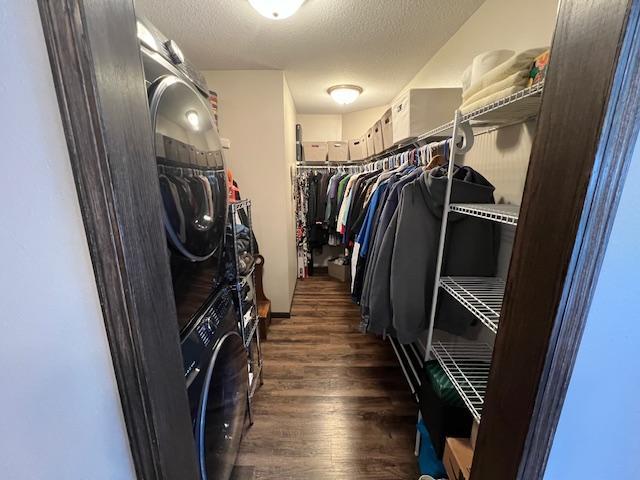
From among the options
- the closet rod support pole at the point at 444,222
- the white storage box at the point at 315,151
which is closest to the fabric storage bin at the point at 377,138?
the white storage box at the point at 315,151

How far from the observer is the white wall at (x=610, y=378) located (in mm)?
459

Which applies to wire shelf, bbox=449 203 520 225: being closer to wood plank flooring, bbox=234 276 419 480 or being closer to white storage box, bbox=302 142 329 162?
wood plank flooring, bbox=234 276 419 480

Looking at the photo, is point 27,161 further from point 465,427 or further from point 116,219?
point 465,427

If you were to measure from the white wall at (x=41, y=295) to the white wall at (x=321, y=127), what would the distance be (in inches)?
148

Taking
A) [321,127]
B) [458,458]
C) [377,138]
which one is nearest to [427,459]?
[458,458]

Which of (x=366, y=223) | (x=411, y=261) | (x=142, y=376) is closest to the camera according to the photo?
(x=142, y=376)

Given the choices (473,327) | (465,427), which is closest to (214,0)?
(473,327)

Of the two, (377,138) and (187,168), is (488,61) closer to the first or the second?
(187,168)

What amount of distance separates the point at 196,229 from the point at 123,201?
0.33m

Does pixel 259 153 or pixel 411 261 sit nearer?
pixel 411 261

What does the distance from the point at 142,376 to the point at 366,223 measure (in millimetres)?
1383


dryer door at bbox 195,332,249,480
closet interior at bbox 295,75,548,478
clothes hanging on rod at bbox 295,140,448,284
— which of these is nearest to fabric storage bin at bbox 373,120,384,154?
clothes hanging on rod at bbox 295,140,448,284

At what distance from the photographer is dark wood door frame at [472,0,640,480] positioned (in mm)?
406

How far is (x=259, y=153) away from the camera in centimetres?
230
